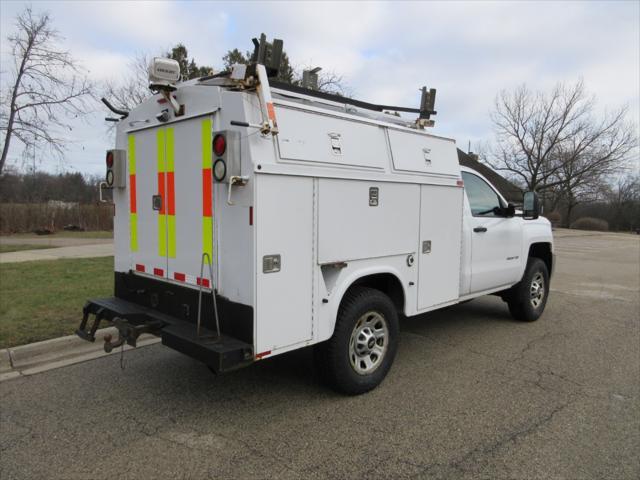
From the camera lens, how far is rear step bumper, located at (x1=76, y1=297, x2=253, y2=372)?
Answer: 126 inches

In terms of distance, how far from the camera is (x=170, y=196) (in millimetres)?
3939

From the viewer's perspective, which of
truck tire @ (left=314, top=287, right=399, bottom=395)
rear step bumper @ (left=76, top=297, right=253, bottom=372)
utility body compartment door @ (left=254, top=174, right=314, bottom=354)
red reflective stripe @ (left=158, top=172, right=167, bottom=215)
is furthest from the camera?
red reflective stripe @ (left=158, top=172, right=167, bottom=215)

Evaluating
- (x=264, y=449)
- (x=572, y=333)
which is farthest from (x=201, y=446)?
(x=572, y=333)

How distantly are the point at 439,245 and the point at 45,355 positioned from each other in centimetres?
412

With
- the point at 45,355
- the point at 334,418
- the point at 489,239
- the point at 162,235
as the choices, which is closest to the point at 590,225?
the point at 489,239

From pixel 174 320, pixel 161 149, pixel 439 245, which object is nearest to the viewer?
pixel 174 320

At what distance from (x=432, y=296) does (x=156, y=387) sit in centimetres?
272

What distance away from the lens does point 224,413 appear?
3.78 m

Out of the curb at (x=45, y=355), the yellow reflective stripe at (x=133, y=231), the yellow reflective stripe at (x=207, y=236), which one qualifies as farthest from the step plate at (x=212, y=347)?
the curb at (x=45, y=355)

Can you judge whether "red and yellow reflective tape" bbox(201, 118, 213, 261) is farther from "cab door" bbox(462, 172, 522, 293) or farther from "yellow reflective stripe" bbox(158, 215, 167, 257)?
"cab door" bbox(462, 172, 522, 293)

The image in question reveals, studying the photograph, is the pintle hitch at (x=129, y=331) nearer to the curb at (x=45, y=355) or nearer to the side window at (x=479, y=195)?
the curb at (x=45, y=355)

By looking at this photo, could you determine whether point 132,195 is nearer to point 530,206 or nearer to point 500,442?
point 500,442

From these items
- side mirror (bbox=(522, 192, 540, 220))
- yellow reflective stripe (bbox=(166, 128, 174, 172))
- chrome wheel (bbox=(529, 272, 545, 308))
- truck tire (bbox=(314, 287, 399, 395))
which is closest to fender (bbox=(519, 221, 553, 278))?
side mirror (bbox=(522, 192, 540, 220))

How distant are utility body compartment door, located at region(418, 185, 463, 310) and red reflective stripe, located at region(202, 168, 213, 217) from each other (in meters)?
2.05
